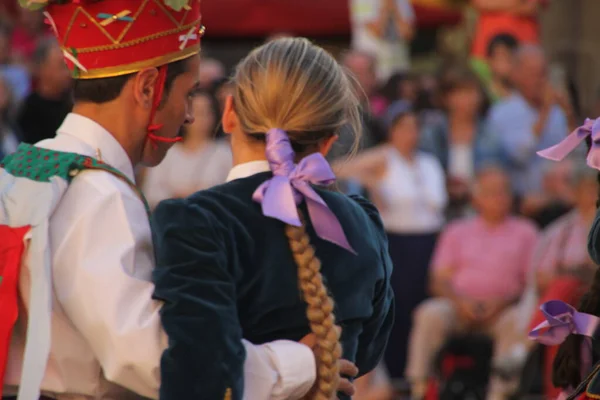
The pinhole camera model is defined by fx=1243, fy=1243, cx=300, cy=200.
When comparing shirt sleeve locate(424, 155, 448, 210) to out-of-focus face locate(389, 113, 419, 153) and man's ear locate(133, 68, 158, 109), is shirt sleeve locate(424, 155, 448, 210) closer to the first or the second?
out-of-focus face locate(389, 113, 419, 153)

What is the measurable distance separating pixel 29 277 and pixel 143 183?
498 centimetres

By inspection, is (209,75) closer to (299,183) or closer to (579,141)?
(579,141)

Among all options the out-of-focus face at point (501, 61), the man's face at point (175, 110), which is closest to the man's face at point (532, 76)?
the out-of-focus face at point (501, 61)

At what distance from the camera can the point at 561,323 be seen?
328 cm

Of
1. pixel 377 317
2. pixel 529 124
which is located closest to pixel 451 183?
pixel 529 124

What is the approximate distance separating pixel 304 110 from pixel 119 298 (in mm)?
611

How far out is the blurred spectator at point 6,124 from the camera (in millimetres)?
7234

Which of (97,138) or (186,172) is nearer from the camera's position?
(97,138)

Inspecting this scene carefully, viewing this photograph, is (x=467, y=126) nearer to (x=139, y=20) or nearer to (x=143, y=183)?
(x=143, y=183)

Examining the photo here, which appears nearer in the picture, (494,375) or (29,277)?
(29,277)

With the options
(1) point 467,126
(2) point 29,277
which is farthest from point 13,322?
(1) point 467,126

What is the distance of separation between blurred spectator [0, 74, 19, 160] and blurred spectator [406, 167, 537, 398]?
256cm

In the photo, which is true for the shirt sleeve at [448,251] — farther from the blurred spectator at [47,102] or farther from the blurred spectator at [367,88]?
the blurred spectator at [47,102]

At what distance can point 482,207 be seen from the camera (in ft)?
23.8
